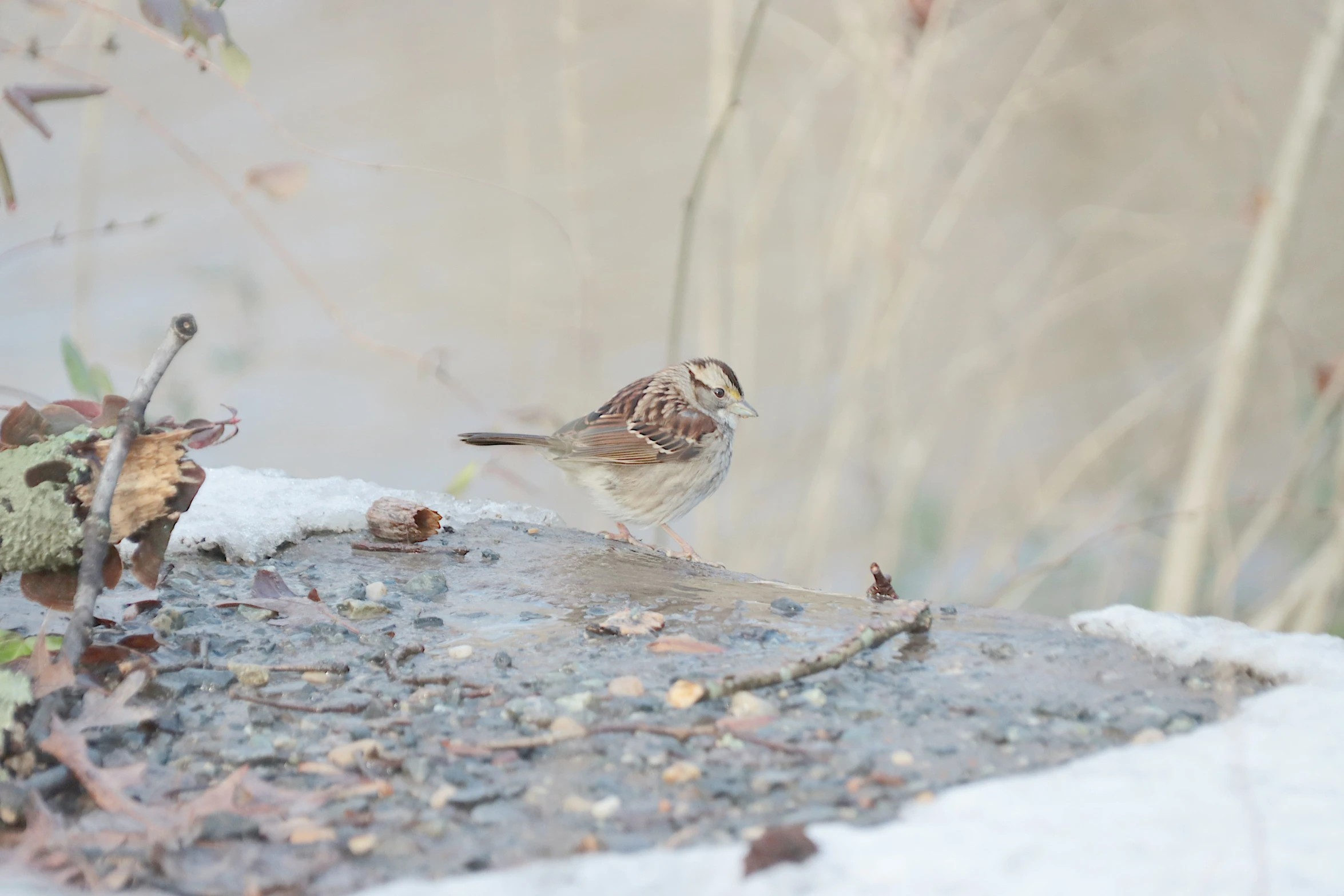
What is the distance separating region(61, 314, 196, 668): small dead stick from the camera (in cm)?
182

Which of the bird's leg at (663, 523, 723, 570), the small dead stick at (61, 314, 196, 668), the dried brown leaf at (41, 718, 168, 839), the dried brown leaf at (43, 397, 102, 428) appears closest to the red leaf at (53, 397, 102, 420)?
the dried brown leaf at (43, 397, 102, 428)

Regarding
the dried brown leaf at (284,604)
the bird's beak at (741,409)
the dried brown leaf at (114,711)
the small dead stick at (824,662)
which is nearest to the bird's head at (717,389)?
the bird's beak at (741,409)

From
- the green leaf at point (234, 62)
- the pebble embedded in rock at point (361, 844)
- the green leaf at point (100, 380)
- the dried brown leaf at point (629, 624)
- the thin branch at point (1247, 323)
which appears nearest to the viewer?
the pebble embedded in rock at point (361, 844)

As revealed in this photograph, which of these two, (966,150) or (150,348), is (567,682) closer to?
(150,348)

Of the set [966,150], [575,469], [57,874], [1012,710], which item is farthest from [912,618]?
[966,150]

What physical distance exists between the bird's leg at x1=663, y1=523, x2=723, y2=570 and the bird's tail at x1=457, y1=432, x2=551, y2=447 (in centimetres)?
45

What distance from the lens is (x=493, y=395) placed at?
5.96 metres

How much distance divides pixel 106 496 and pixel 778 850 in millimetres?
1099

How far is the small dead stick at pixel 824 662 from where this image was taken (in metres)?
1.92

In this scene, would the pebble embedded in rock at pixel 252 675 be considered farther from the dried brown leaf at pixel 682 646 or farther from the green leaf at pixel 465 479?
the green leaf at pixel 465 479

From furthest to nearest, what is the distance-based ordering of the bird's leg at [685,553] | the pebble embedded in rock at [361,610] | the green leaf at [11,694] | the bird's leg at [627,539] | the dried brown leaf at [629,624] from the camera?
the bird's leg at [627,539]
the bird's leg at [685,553]
the pebble embedded in rock at [361,610]
the dried brown leaf at [629,624]
the green leaf at [11,694]

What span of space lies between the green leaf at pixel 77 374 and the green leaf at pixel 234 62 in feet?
3.39

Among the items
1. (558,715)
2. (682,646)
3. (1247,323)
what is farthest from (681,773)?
(1247,323)

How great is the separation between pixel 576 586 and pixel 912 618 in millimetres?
747
